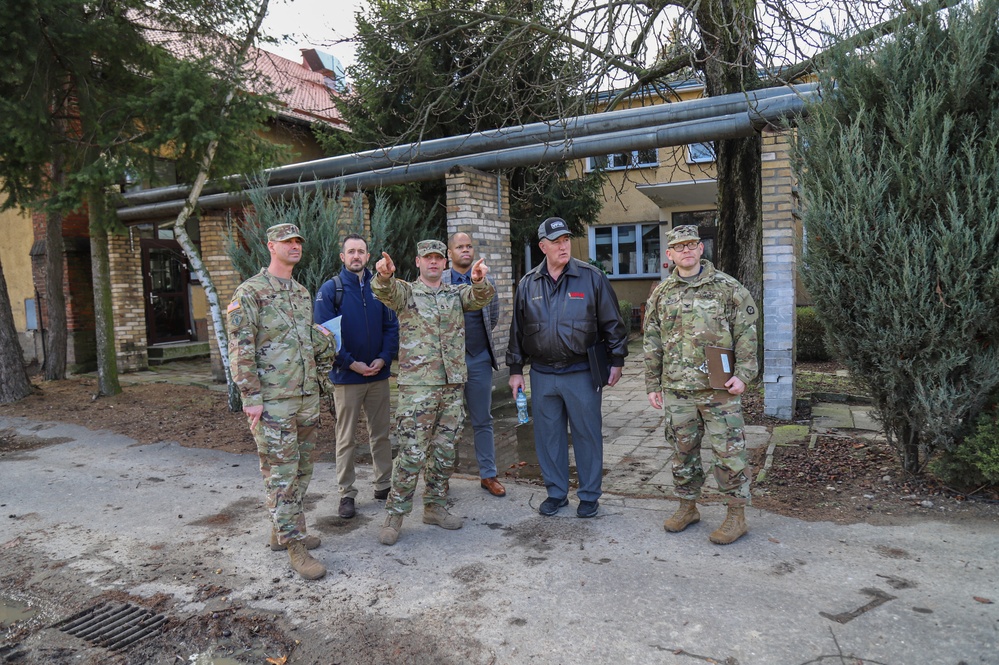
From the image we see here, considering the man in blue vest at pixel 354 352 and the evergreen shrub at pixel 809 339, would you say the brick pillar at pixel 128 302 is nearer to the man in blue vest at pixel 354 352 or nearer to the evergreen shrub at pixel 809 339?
the man in blue vest at pixel 354 352

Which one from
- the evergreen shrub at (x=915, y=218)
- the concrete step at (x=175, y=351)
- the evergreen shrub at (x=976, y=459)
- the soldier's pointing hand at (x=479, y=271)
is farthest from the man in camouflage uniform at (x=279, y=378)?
the concrete step at (x=175, y=351)

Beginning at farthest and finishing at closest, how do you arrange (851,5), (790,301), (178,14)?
(178,14), (790,301), (851,5)

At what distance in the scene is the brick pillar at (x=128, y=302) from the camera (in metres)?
13.2

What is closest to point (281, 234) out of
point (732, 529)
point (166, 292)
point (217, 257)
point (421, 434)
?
point (421, 434)

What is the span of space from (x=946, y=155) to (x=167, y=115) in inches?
308

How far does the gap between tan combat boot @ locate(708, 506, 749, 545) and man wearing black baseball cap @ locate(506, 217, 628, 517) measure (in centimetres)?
85

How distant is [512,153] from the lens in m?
8.20

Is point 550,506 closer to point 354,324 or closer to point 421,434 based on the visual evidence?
point 421,434

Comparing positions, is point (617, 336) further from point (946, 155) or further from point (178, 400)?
point (178, 400)

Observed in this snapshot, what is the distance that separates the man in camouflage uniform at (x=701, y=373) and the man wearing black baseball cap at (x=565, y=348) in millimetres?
418

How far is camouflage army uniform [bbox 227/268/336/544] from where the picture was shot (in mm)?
3855

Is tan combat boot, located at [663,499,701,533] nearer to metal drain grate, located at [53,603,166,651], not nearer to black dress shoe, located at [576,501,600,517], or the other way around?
black dress shoe, located at [576,501,600,517]

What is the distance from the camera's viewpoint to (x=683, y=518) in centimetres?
433

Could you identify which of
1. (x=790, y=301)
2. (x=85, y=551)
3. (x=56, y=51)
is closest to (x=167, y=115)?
(x=56, y=51)
